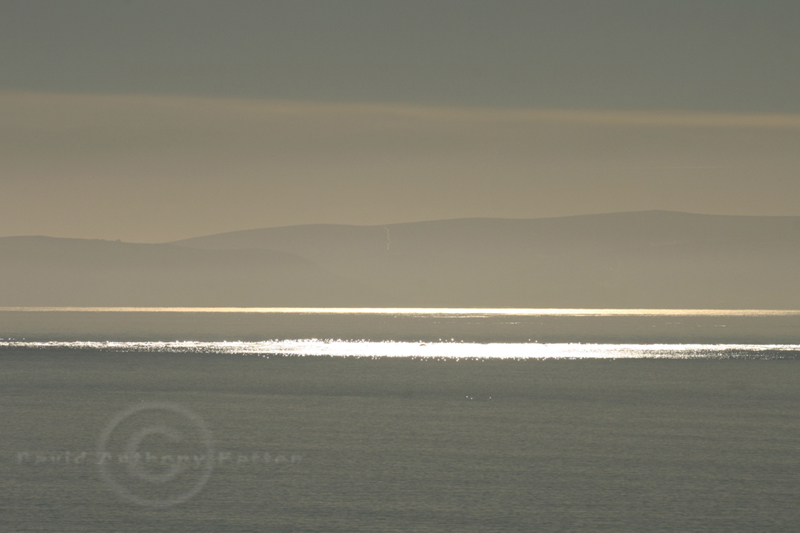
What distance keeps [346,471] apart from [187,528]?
721cm

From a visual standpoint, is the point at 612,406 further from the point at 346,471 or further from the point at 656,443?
the point at 346,471

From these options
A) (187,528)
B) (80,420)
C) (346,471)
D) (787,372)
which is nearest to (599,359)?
(787,372)

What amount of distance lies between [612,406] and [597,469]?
21.9 meters

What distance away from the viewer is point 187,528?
18.3 metres

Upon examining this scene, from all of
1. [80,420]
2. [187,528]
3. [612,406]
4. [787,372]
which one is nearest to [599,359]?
[787,372]

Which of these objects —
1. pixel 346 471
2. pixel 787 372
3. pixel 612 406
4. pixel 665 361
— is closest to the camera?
pixel 346 471

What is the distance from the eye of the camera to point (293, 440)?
31.7 meters

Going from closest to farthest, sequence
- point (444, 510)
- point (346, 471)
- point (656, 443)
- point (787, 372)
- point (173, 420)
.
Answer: point (444, 510), point (346, 471), point (656, 443), point (173, 420), point (787, 372)

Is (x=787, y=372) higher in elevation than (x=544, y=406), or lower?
lower

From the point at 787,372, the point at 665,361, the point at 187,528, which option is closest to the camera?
the point at 187,528

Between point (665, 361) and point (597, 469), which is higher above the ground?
point (597, 469)

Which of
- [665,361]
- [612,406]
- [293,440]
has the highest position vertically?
[293,440]

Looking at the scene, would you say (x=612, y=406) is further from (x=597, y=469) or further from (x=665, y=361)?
(x=665, y=361)

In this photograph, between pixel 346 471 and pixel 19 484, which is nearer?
pixel 19 484
